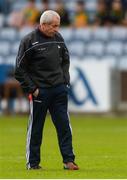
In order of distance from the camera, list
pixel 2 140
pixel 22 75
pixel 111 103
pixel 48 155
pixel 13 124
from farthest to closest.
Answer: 1. pixel 111 103
2. pixel 13 124
3. pixel 2 140
4. pixel 48 155
5. pixel 22 75

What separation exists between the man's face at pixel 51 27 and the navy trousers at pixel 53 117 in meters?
0.80

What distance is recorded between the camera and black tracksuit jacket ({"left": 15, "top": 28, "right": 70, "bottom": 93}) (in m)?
12.6

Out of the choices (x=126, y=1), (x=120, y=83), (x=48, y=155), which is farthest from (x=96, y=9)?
(x=48, y=155)

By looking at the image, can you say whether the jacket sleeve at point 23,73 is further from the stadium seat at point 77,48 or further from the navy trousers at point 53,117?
the stadium seat at point 77,48

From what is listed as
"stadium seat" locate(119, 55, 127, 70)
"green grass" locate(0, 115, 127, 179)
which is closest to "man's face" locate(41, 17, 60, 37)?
"green grass" locate(0, 115, 127, 179)

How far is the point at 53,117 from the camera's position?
12789mm

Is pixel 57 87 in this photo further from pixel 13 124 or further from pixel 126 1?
pixel 126 1

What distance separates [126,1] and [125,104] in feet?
13.8

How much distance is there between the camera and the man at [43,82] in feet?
41.3

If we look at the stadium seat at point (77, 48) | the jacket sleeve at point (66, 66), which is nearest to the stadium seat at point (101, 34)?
the stadium seat at point (77, 48)

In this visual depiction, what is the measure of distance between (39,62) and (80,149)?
4425mm

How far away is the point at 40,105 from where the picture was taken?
12688 millimetres

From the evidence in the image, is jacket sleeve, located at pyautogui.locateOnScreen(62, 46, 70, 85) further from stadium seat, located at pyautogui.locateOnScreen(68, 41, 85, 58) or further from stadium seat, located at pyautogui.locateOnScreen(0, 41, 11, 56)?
stadium seat, located at pyautogui.locateOnScreen(0, 41, 11, 56)

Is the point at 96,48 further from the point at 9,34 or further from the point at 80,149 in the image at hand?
the point at 80,149
